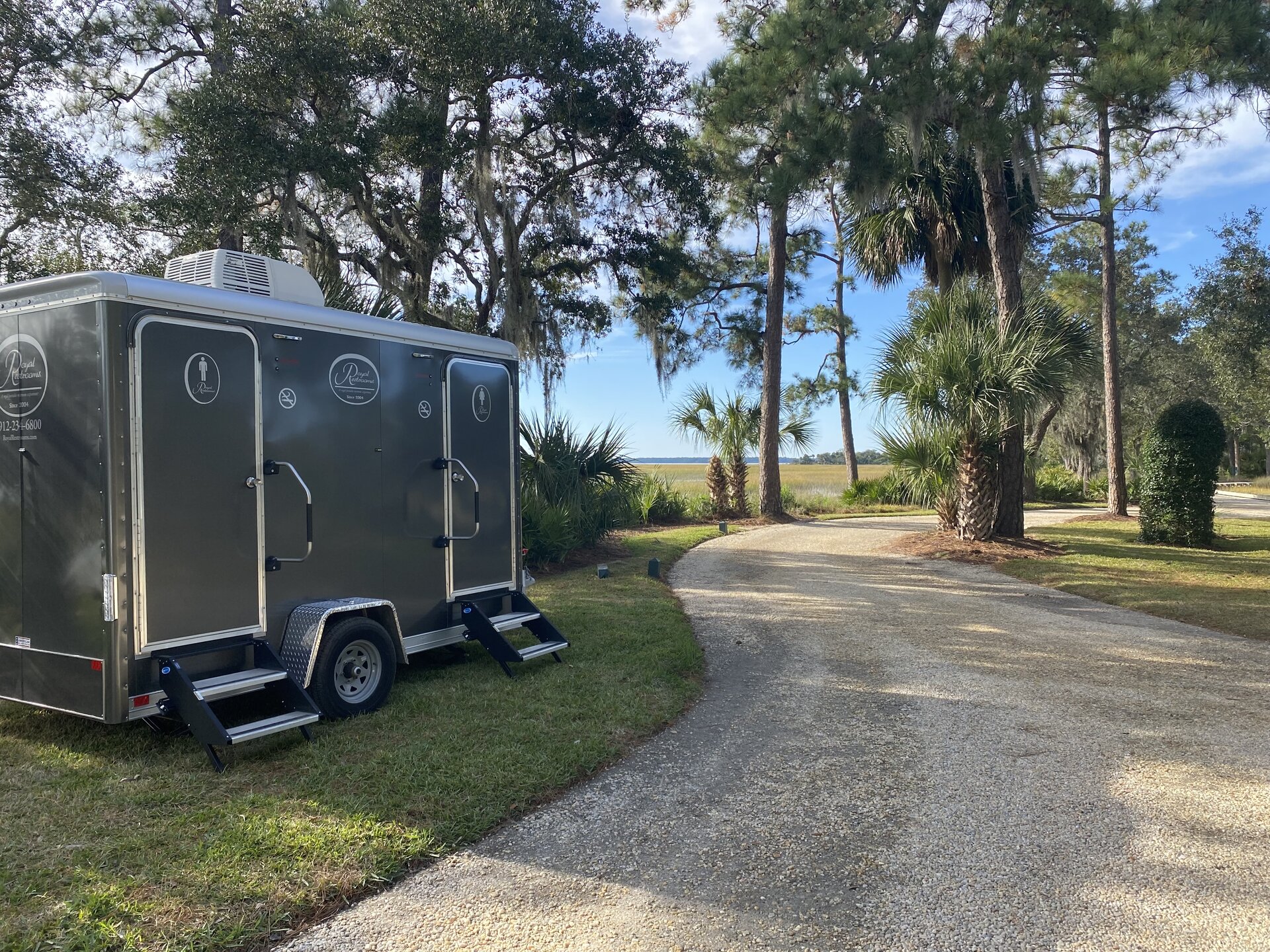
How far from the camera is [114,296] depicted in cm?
434

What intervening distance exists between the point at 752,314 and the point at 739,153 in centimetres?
514

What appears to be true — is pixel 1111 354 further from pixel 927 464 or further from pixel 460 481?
pixel 460 481

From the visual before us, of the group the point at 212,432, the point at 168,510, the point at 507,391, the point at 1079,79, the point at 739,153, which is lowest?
the point at 168,510

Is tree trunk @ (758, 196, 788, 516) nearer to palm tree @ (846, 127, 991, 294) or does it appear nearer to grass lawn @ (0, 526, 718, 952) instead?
palm tree @ (846, 127, 991, 294)

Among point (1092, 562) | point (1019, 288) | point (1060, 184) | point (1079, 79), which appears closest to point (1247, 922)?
point (1092, 562)

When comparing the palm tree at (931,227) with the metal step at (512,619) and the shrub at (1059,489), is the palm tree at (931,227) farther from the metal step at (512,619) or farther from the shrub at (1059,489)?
the metal step at (512,619)

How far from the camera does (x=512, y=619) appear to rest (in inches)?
268

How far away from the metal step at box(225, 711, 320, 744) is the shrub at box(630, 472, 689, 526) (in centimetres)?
1271

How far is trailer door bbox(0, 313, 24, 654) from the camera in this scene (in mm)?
4723

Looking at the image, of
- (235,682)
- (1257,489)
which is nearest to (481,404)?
(235,682)

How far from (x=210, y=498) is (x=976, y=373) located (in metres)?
11.4

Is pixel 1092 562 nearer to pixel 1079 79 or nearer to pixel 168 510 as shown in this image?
pixel 1079 79

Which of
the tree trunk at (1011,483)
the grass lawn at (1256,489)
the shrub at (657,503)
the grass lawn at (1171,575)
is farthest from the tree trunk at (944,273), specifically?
the grass lawn at (1256,489)

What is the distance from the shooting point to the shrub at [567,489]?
1177 cm
